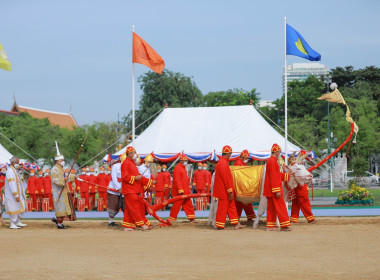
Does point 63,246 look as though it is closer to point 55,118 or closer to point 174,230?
point 174,230

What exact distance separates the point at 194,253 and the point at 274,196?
3694 millimetres

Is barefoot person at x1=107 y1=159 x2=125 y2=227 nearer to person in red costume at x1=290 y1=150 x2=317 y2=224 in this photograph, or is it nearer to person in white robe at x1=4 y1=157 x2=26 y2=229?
person in white robe at x1=4 y1=157 x2=26 y2=229

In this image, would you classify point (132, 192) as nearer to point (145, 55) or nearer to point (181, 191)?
point (181, 191)

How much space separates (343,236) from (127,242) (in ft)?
14.6

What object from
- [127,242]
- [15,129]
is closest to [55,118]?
[15,129]

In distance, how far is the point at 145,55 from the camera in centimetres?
1823

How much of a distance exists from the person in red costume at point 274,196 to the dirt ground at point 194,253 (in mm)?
349

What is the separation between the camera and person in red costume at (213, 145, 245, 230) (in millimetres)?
13548

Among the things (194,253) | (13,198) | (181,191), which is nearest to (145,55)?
(181,191)

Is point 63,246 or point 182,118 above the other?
point 182,118

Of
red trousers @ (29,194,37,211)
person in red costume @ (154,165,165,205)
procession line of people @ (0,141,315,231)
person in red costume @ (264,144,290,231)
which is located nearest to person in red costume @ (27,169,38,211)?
red trousers @ (29,194,37,211)

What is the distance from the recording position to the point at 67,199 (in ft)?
48.3

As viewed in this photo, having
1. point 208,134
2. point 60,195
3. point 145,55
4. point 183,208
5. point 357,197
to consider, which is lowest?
point 357,197

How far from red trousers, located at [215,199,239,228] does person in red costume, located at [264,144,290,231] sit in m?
0.87
